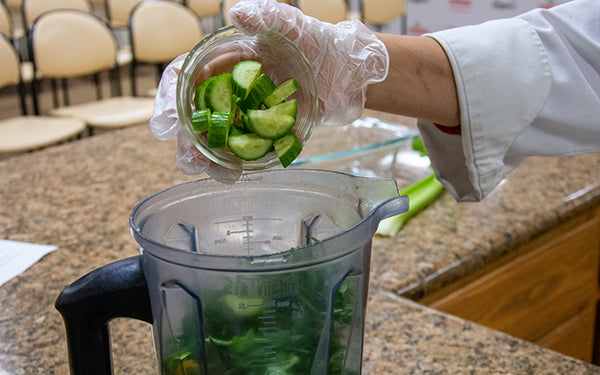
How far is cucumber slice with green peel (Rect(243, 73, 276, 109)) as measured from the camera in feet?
1.77

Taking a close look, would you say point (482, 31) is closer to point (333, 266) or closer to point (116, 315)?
point (333, 266)

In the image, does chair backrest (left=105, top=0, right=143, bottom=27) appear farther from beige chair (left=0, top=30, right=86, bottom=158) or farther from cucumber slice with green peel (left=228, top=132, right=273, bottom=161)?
cucumber slice with green peel (left=228, top=132, right=273, bottom=161)

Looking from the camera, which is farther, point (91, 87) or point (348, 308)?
point (91, 87)

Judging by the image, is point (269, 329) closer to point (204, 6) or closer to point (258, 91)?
point (258, 91)

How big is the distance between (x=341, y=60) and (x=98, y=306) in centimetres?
35

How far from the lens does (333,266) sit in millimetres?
473

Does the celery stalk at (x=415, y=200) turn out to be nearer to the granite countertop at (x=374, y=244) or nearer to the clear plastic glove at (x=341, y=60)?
the granite countertop at (x=374, y=244)

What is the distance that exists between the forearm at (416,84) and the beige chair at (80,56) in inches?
91.6

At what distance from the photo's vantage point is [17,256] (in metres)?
0.93

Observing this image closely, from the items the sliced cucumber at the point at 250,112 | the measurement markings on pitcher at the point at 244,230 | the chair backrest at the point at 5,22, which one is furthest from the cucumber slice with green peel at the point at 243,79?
the chair backrest at the point at 5,22

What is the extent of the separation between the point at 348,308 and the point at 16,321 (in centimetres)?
47

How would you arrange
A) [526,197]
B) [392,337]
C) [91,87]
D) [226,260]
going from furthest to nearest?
[91,87], [526,197], [392,337], [226,260]

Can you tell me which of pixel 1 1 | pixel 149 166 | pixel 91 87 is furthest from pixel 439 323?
pixel 91 87

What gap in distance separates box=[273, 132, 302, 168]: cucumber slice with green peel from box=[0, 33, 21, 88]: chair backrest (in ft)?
8.45
